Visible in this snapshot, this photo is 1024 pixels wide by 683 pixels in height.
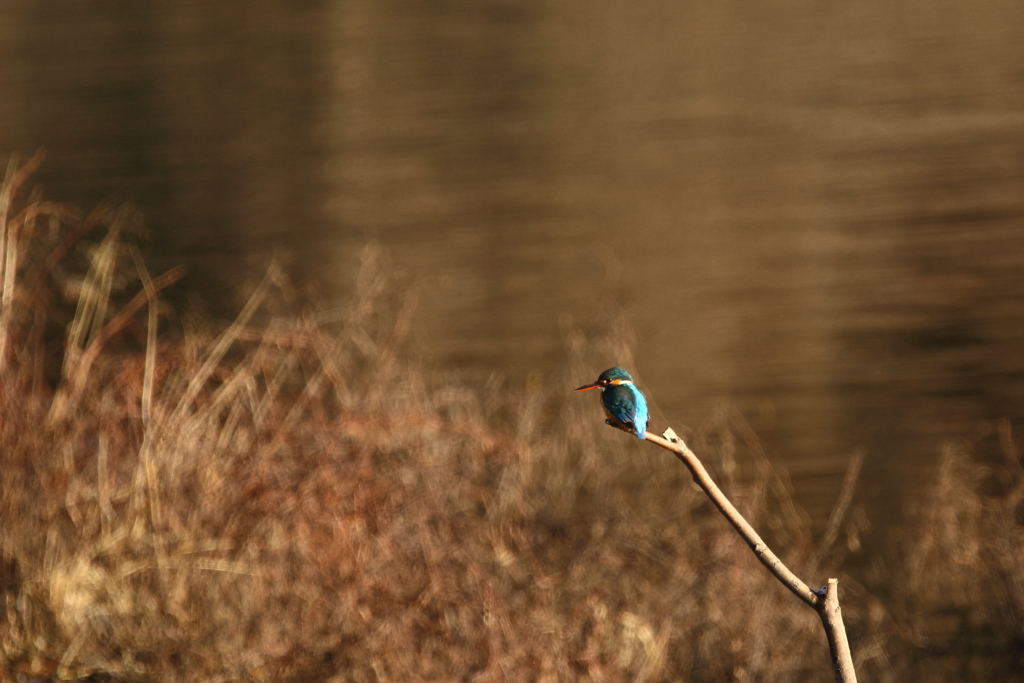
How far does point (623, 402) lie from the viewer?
1.81m

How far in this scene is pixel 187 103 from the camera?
19.2 m

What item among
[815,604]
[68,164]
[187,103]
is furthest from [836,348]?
[187,103]

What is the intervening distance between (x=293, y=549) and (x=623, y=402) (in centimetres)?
258

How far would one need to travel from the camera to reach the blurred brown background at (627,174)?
9.06 m

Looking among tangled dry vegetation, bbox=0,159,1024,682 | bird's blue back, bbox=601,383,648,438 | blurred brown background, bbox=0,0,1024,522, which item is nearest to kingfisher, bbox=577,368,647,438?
bird's blue back, bbox=601,383,648,438

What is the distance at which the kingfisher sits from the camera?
178cm

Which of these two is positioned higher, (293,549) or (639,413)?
(639,413)

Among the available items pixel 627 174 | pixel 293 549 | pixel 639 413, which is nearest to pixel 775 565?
pixel 639 413

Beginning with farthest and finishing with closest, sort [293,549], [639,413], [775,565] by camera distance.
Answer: [293,549], [639,413], [775,565]

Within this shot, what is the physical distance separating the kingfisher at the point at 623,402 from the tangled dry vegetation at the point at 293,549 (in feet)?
7.08

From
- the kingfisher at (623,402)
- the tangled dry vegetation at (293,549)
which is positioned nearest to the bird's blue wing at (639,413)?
the kingfisher at (623,402)

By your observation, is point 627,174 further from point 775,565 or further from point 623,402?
point 775,565

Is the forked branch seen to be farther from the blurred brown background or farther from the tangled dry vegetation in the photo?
the blurred brown background

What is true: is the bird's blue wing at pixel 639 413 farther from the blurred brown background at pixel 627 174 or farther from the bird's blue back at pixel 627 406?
the blurred brown background at pixel 627 174
